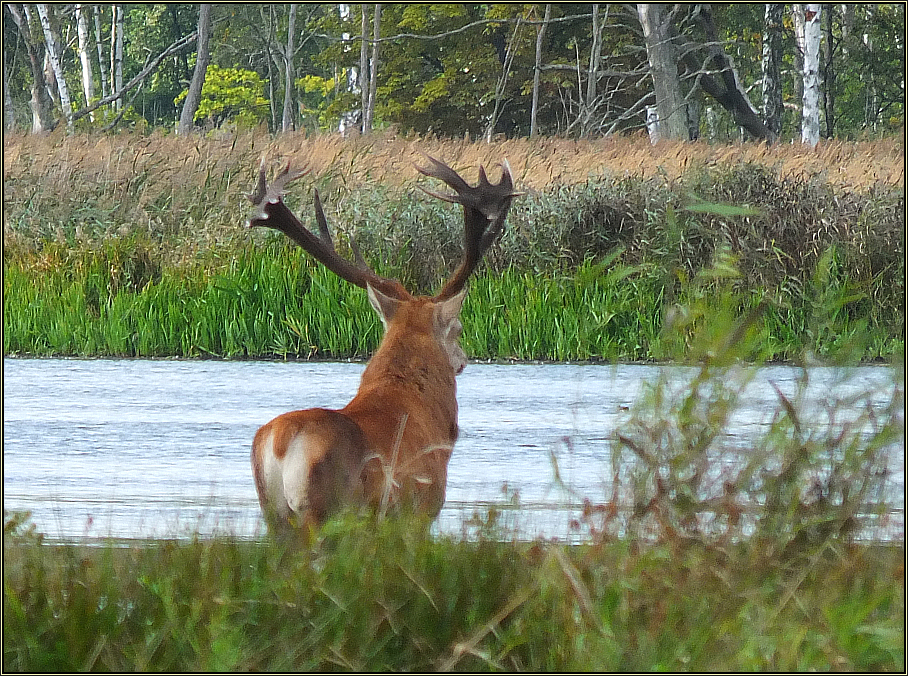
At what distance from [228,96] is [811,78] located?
4065mm

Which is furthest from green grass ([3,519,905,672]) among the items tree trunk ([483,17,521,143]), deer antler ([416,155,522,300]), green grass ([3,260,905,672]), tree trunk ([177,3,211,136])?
tree trunk ([177,3,211,136])

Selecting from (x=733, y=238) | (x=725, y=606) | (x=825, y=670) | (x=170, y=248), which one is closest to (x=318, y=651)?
(x=725, y=606)

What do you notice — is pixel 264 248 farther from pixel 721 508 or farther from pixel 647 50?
pixel 721 508

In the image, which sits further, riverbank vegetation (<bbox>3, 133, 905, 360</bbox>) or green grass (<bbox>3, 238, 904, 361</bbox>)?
riverbank vegetation (<bbox>3, 133, 905, 360</bbox>)

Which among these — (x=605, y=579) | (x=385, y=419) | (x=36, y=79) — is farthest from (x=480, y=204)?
(x=36, y=79)

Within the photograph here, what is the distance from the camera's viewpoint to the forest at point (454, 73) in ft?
21.3

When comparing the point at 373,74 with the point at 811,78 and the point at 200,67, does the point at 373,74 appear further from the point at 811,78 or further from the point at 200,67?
the point at 811,78

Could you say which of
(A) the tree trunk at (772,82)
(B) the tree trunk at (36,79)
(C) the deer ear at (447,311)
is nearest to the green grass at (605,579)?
(C) the deer ear at (447,311)

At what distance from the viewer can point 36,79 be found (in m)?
8.79

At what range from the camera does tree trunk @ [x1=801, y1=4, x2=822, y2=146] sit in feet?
24.8

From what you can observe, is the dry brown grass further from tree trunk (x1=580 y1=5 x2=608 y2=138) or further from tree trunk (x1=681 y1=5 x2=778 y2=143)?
tree trunk (x1=681 y1=5 x2=778 y2=143)

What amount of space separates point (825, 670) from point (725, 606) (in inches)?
8.8

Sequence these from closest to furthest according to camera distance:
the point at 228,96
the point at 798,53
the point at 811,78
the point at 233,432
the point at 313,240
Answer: the point at 313,240
the point at 233,432
the point at 228,96
the point at 811,78
the point at 798,53

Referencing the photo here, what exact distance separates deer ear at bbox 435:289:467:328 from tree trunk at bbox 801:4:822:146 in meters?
4.85
